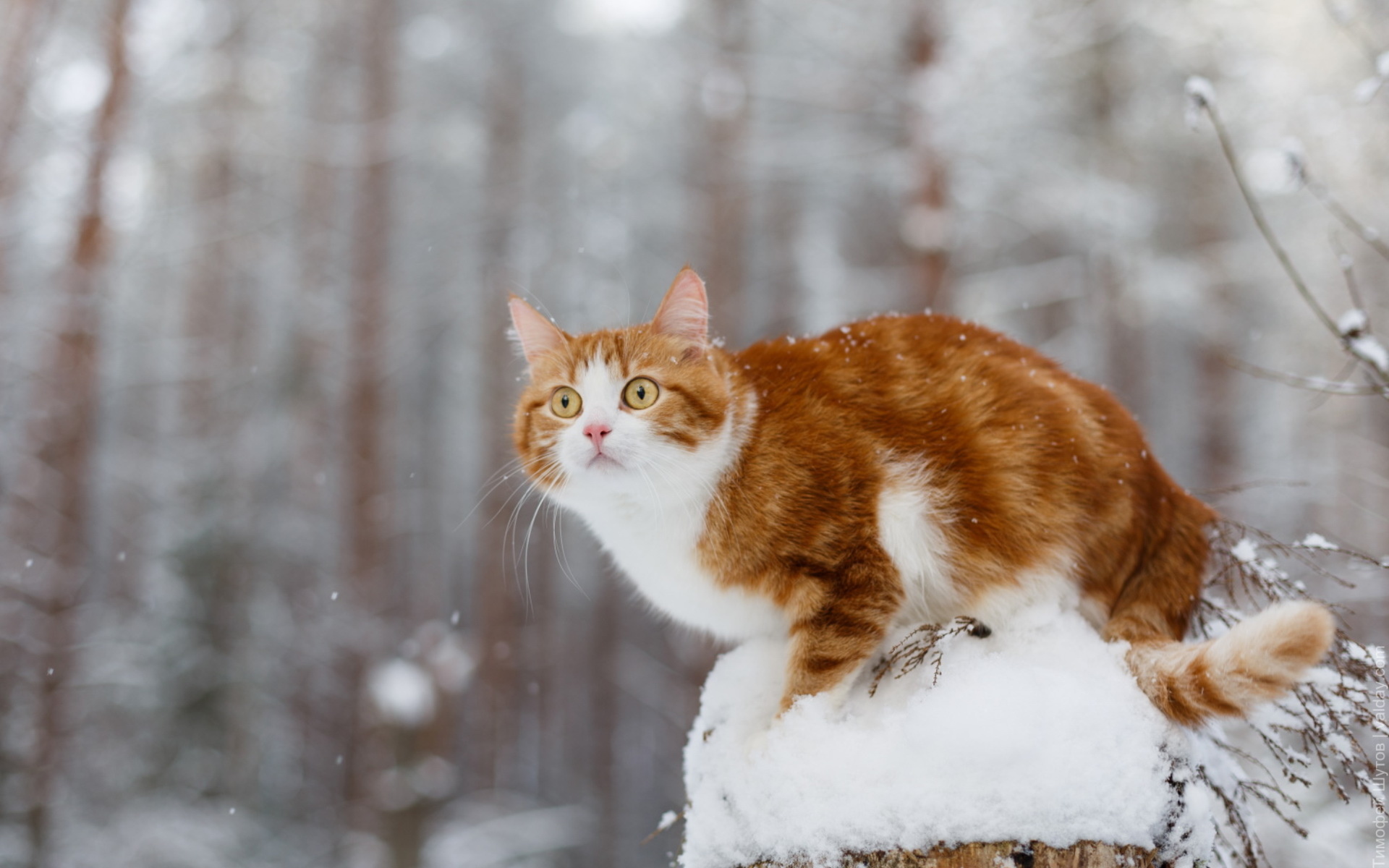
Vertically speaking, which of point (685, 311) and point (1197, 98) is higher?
point (1197, 98)

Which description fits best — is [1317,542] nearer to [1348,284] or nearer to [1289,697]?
[1289,697]

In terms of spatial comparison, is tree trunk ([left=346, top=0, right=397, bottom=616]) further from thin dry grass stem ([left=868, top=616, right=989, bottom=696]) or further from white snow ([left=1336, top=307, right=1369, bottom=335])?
white snow ([left=1336, top=307, right=1369, bottom=335])

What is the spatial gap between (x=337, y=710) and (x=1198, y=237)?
13.6 meters

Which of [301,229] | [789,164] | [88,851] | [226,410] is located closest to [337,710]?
[226,410]

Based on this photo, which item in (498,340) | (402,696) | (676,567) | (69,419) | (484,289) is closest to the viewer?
(676,567)

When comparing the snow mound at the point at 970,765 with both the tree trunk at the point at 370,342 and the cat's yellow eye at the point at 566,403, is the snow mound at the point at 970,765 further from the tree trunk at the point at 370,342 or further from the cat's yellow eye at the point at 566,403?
the tree trunk at the point at 370,342

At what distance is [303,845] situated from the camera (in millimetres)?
10391

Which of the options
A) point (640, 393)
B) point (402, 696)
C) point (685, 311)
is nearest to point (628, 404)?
point (640, 393)

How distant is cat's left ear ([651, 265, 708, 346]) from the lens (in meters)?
2.34

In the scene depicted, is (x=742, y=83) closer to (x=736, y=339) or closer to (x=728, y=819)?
(x=736, y=339)

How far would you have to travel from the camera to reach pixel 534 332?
2566 millimetres

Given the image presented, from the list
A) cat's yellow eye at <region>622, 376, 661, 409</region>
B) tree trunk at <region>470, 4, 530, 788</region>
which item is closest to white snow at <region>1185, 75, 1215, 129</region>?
cat's yellow eye at <region>622, 376, 661, 409</region>

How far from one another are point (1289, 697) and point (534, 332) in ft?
7.01

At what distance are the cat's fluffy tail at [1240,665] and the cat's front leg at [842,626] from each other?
0.56m
